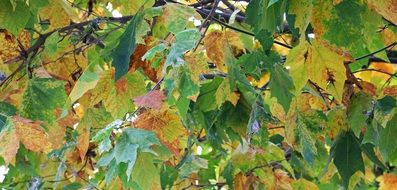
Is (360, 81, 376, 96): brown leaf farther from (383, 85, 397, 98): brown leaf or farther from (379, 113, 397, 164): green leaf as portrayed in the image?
(379, 113, 397, 164): green leaf

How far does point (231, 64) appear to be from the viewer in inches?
72.6

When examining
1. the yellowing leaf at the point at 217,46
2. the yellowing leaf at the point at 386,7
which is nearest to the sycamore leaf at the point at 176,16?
the yellowing leaf at the point at 217,46

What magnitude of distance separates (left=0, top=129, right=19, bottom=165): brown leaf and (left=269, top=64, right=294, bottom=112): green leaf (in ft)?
2.19

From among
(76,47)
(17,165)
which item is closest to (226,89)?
(76,47)

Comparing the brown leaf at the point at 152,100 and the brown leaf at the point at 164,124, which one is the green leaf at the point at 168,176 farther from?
the brown leaf at the point at 152,100

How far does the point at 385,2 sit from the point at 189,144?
111cm

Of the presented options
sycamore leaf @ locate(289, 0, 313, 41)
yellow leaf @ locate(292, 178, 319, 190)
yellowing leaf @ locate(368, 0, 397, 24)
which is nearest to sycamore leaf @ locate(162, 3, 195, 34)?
sycamore leaf @ locate(289, 0, 313, 41)

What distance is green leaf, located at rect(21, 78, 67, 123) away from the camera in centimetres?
203

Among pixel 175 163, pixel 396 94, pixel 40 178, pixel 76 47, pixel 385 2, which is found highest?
pixel 385 2

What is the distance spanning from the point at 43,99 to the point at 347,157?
2.94 feet

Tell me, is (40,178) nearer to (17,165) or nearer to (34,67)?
(17,165)

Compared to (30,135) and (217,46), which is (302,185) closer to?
(217,46)

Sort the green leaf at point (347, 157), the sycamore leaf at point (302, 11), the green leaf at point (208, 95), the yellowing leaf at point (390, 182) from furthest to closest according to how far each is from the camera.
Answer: the yellowing leaf at point (390, 182) < the green leaf at point (347, 157) < the green leaf at point (208, 95) < the sycamore leaf at point (302, 11)

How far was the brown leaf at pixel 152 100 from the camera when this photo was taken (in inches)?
66.2
